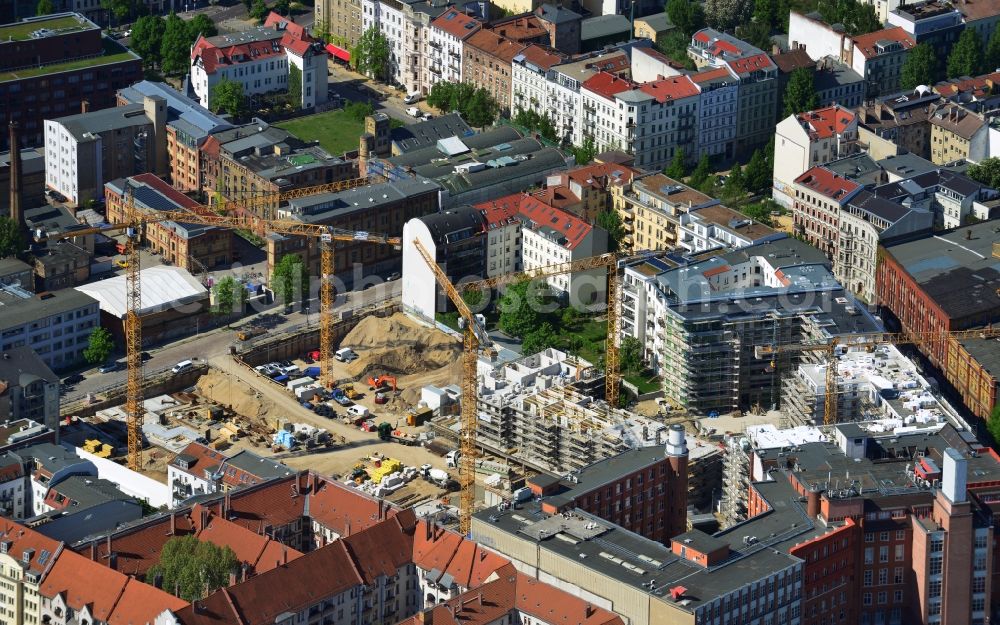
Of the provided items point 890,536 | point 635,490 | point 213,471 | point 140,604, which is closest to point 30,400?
point 213,471

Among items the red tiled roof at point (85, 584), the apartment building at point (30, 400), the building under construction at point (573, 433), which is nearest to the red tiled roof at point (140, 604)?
the red tiled roof at point (85, 584)

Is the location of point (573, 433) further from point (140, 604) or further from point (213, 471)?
point (140, 604)

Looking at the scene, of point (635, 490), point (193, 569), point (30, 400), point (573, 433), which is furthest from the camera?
point (30, 400)

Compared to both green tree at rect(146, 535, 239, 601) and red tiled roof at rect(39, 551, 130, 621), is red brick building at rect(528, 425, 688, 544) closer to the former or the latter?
green tree at rect(146, 535, 239, 601)

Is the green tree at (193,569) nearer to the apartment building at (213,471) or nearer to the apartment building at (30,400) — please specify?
the apartment building at (213,471)

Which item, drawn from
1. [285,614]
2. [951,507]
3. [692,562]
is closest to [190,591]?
[285,614]

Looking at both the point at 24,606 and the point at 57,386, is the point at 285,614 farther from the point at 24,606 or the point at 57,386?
the point at 57,386
